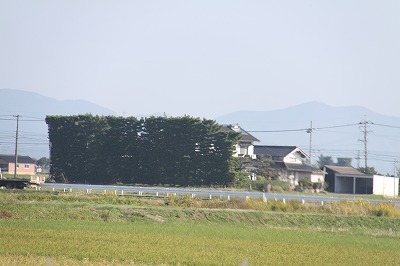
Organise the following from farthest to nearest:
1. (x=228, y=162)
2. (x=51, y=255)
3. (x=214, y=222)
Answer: (x=228, y=162) < (x=214, y=222) < (x=51, y=255)

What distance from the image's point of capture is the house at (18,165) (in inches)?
4766

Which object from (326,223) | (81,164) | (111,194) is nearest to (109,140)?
(81,164)

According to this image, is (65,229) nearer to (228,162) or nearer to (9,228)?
(9,228)

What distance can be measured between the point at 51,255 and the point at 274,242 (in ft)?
34.1

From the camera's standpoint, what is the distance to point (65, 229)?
108 ft

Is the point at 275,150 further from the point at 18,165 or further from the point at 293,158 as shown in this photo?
the point at 18,165

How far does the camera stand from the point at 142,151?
73.8 metres

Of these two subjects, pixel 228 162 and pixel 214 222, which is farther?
pixel 228 162

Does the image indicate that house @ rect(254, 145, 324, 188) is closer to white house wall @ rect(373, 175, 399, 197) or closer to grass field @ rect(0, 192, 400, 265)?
white house wall @ rect(373, 175, 399, 197)

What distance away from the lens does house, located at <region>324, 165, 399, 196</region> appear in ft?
276

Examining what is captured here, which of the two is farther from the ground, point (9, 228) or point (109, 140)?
point (109, 140)

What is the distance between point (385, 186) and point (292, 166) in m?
9.40

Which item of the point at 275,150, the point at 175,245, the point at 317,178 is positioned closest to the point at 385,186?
the point at 317,178

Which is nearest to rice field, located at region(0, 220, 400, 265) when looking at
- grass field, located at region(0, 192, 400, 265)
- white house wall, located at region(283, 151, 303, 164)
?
grass field, located at region(0, 192, 400, 265)
